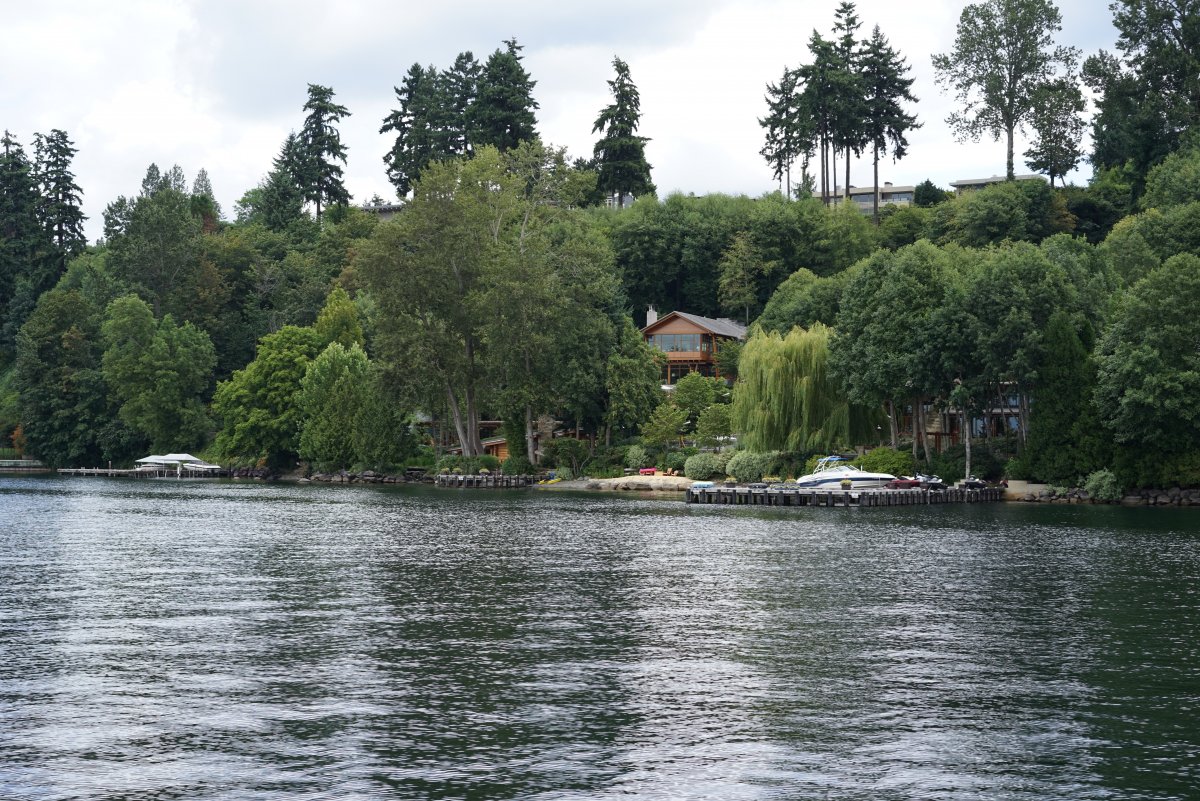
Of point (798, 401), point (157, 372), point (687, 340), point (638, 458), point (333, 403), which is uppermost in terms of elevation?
point (687, 340)

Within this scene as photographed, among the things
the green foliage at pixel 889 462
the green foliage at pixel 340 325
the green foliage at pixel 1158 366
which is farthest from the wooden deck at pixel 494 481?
the green foliage at pixel 1158 366

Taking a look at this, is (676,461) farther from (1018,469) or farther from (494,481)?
(1018,469)

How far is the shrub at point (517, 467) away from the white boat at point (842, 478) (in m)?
30.4

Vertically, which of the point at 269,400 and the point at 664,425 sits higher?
the point at 269,400

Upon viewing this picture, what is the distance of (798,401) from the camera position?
8838 cm

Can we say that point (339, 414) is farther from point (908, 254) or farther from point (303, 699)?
point (303, 699)

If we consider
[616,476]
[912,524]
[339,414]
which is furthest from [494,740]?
[339,414]

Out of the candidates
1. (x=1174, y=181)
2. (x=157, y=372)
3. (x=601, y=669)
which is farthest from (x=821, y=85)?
(x=601, y=669)

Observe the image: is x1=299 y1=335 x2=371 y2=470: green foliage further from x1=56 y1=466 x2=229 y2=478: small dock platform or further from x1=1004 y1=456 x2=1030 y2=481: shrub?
x1=1004 y1=456 x2=1030 y2=481: shrub

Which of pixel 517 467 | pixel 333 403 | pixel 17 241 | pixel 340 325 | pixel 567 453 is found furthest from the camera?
pixel 17 241

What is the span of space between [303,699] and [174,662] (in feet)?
16.6

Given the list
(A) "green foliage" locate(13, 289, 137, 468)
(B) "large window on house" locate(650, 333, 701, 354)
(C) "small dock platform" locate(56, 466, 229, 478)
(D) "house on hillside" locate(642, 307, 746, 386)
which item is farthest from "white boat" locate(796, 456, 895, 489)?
(A) "green foliage" locate(13, 289, 137, 468)

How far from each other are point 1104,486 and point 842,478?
15.7 meters

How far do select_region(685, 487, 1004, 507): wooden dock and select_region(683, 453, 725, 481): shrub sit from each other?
10111 millimetres
